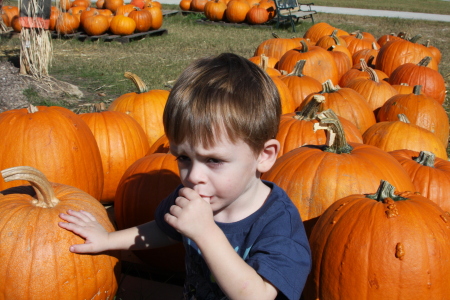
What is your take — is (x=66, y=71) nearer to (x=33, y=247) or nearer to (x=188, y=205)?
(x=33, y=247)

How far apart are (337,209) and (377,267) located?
343 millimetres

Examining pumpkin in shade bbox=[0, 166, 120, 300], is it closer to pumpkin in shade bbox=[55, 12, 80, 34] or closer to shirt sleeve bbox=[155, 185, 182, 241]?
shirt sleeve bbox=[155, 185, 182, 241]

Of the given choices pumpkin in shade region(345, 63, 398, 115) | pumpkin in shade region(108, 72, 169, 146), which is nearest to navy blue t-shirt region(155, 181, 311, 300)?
pumpkin in shade region(108, 72, 169, 146)

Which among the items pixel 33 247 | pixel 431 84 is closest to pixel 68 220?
pixel 33 247

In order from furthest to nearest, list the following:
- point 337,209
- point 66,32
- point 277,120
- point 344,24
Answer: point 344,24
point 66,32
point 337,209
point 277,120

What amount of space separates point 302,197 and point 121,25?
11143 mm

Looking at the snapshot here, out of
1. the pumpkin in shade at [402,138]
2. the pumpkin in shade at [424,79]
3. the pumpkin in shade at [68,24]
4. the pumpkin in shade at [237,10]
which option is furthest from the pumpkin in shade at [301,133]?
the pumpkin in shade at [237,10]

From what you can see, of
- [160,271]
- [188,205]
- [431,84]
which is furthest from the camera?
[431,84]

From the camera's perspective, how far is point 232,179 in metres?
1.70

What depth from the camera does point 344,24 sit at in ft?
56.4

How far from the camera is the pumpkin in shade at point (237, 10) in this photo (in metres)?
15.7

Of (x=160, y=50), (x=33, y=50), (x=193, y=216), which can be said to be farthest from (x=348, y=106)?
(x=160, y=50)

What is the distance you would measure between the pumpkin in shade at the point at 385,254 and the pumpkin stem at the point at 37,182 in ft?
4.36

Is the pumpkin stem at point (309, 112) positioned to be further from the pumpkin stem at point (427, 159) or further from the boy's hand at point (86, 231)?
the boy's hand at point (86, 231)
